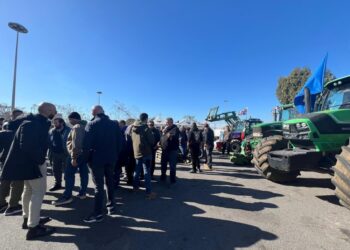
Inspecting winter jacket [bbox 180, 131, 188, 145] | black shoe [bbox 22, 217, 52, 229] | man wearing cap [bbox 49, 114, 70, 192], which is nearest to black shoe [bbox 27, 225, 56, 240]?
black shoe [bbox 22, 217, 52, 229]

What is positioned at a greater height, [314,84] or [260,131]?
[314,84]

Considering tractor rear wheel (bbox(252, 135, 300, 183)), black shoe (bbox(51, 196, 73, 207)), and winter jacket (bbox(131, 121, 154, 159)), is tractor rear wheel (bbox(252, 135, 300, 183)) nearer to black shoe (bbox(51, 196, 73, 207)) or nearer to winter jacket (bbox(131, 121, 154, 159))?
winter jacket (bbox(131, 121, 154, 159))

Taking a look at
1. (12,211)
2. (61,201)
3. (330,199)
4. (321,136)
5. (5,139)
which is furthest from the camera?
(330,199)

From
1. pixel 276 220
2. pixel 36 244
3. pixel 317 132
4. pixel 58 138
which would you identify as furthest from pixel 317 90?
pixel 36 244

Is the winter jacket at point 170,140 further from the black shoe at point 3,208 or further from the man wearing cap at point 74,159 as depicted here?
the black shoe at point 3,208

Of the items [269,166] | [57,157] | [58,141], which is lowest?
[269,166]

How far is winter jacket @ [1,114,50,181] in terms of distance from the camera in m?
3.52

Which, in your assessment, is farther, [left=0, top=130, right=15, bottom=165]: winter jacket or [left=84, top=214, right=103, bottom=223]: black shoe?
[left=0, top=130, right=15, bottom=165]: winter jacket

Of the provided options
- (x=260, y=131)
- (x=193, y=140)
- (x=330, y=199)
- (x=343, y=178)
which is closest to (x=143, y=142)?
(x=193, y=140)

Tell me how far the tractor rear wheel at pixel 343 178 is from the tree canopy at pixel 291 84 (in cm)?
2810

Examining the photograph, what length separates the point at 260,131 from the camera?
9.40 meters

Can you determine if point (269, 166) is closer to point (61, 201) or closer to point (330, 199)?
point (330, 199)

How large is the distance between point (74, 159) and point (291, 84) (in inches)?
1236

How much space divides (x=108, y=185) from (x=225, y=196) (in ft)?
9.31
